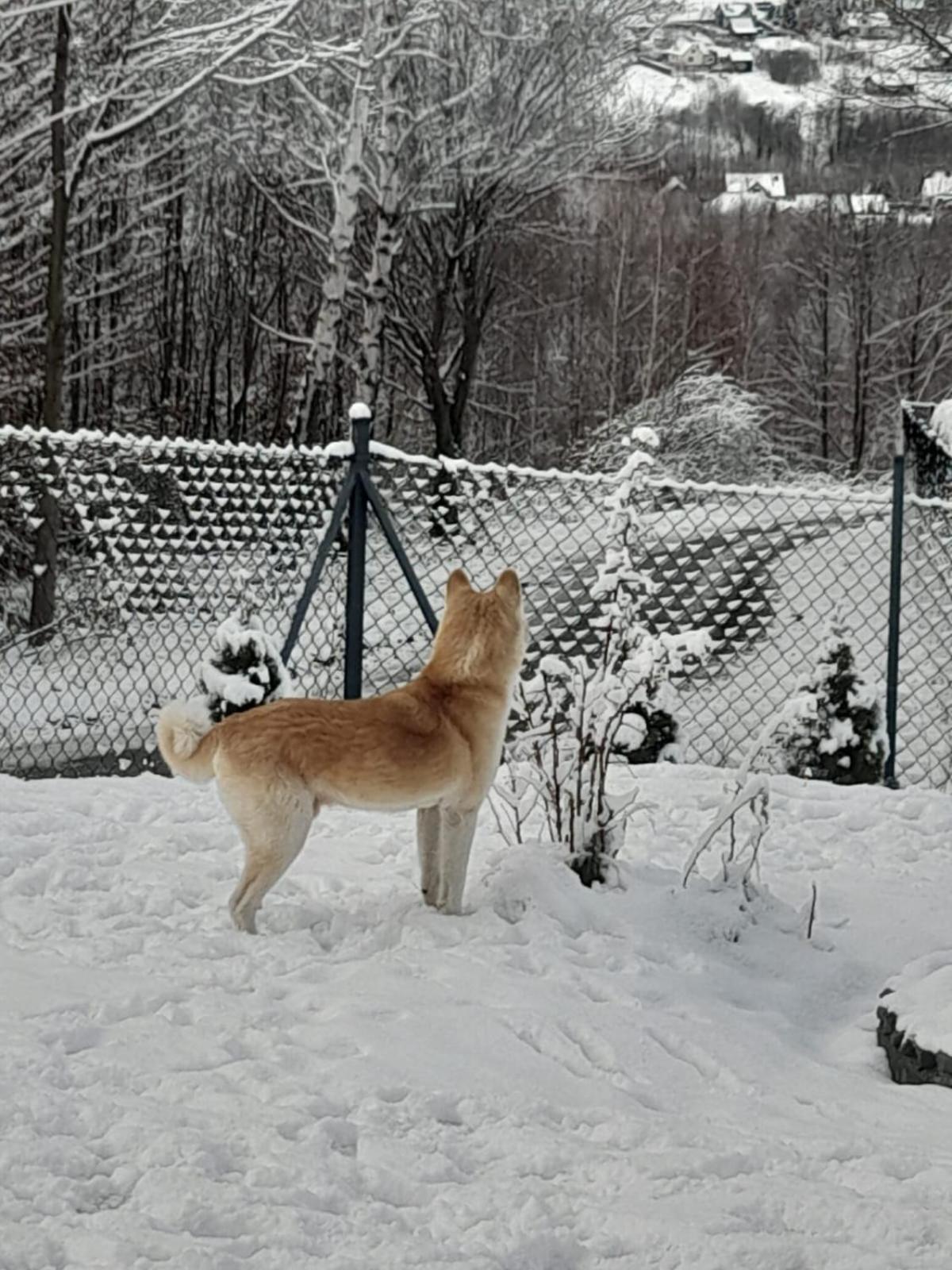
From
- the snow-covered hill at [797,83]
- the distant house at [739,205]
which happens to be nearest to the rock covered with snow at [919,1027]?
the snow-covered hill at [797,83]

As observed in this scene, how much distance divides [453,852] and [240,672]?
2.35m

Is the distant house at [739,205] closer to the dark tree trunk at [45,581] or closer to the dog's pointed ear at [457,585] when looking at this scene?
the dark tree trunk at [45,581]

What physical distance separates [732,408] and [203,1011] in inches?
758

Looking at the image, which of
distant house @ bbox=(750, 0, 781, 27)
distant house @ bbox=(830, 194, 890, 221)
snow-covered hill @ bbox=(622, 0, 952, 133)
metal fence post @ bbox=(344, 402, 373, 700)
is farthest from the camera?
distant house @ bbox=(830, 194, 890, 221)

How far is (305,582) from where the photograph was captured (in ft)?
21.9

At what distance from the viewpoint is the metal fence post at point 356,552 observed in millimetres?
6195

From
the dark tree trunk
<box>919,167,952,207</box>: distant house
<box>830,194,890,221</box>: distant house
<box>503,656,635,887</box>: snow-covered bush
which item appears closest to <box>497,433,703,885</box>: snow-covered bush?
<box>503,656,635,887</box>: snow-covered bush

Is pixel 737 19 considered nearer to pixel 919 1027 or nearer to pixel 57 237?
pixel 57 237

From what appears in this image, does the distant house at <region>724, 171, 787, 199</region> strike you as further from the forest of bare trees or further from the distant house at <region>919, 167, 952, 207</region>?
the distant house at <region>919, 167, 952, 207</region>

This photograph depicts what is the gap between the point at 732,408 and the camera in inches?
839

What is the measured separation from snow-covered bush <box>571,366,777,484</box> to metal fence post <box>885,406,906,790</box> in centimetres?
1274

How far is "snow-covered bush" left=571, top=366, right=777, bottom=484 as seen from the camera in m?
19.7

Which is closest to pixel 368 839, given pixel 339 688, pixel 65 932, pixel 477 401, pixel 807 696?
pixel 65 932

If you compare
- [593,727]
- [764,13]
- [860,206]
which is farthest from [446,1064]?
[860,206]
